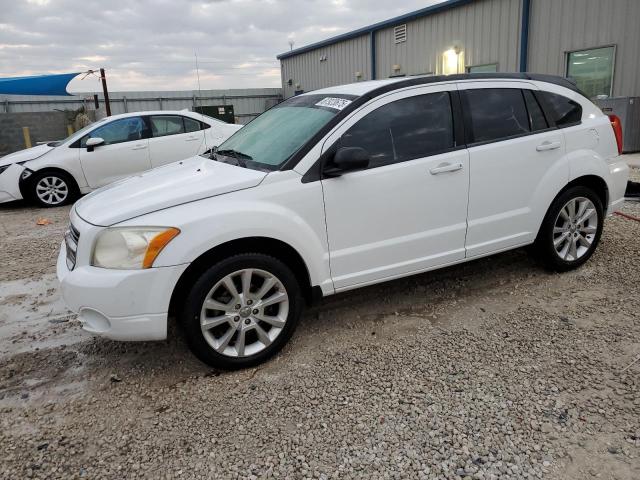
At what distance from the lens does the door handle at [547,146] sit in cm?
391

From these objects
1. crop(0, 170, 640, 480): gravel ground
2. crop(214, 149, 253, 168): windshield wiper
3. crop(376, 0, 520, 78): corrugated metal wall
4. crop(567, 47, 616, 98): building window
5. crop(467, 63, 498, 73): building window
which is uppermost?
crop(376, 0, 520, 78): corrugated metal wall

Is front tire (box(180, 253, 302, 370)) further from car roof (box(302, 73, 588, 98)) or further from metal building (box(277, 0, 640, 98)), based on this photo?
metal building (box(277, 0, 640, 98))

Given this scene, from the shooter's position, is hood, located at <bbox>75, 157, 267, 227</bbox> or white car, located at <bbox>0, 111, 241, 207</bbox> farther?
white car, located at <bbox>0, 111, 241, 207</bbox>

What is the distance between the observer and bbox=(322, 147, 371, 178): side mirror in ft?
10.1

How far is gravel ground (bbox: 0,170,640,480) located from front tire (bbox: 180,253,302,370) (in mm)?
143

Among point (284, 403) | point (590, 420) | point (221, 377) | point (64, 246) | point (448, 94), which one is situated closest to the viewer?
→ point (590, 420)

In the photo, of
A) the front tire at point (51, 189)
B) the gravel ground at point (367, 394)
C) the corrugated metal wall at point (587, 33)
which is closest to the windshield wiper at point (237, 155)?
the gravel ground at point (367, 394)

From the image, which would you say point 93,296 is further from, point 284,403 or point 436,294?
point 436,294

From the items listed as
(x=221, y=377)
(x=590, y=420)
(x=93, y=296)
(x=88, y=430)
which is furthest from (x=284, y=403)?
(x=590, y=420)

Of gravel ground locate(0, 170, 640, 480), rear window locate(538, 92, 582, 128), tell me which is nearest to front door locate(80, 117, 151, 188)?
gravel ground locate(0, 170, 640, 480)

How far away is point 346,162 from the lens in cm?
307

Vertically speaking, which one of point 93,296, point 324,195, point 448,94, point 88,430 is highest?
point 448,94

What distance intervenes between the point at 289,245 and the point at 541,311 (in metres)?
2.01

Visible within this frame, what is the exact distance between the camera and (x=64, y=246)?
11.1 ft
